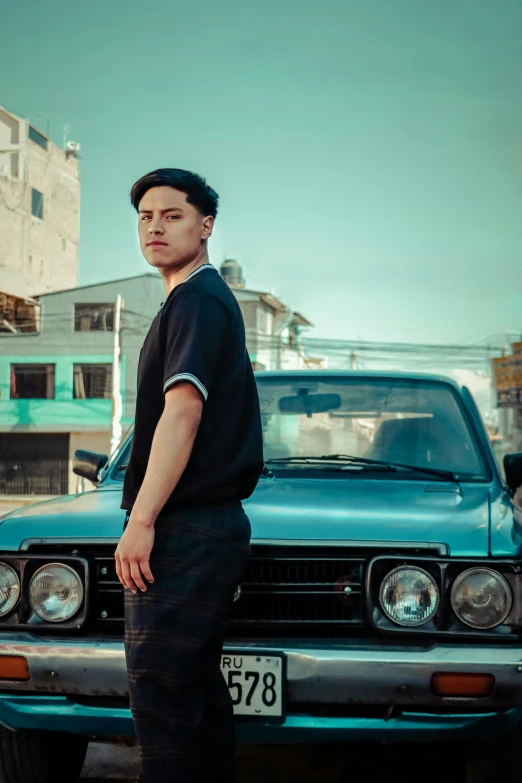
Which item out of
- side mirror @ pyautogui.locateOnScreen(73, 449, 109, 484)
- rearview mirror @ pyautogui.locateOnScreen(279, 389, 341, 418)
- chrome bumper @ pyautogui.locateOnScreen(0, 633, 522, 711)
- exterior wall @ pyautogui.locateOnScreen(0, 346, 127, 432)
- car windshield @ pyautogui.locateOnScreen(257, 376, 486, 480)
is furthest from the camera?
exterior wall @ pyautogui.locateOnScreen(0, 346, 127, 432)

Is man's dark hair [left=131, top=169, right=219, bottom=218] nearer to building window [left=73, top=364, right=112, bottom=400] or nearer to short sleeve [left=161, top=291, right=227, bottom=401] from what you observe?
short sleeve [left=161, top=291, right=227, bottom=401]

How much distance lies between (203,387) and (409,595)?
1.15 metres

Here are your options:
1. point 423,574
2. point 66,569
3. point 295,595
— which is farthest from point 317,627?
point 66,569

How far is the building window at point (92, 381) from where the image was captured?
40000 mm

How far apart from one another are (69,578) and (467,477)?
1.72m

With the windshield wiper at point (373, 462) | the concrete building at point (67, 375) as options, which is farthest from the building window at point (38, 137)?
the windshield wiper at point (373, 462)

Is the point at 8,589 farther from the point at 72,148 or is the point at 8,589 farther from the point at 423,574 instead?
the point at 72,148

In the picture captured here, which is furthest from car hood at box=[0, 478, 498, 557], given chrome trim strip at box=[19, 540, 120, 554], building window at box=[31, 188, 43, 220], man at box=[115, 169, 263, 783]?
building window at box=[31, 188, 43, 220]

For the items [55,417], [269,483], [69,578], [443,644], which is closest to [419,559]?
[443,644]

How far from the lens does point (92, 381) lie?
40.2 m

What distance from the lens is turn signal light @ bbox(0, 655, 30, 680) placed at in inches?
111

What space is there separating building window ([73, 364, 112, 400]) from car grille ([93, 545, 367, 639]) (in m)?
37.5

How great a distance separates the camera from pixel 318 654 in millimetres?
2717

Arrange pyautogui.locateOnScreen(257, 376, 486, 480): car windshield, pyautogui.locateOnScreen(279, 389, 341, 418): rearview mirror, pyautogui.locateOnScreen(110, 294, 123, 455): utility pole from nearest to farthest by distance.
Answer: pyautogui.locateOnScreen(257, 376, 486, 480): car windshield, pyautogui.locateOnScreen(279, 389, 341, 418): rearview mirror, pyautogui.locateOnScreen(110, 294, 123, 455): utility pole
